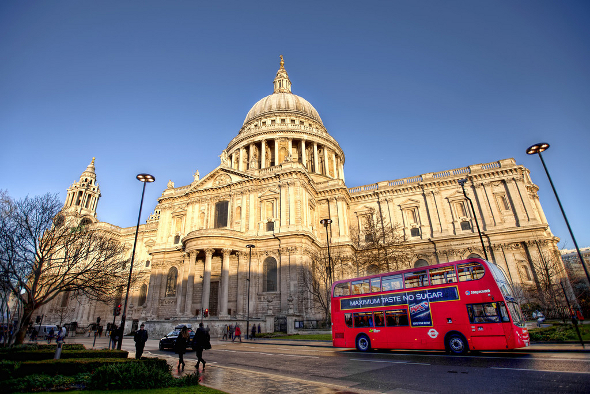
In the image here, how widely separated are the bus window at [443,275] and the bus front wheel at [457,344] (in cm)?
227

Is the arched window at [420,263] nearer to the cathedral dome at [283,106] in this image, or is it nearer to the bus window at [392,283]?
the bus window at [392,283]

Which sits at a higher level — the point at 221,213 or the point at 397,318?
the point at 221,213

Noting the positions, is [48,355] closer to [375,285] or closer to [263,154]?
[375,285]

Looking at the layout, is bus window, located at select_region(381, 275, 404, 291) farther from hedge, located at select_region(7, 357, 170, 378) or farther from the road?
hedge, located at select_region(7, 357, 170, 378)

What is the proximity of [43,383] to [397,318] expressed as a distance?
13534mm

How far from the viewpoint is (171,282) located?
39312 millimetres

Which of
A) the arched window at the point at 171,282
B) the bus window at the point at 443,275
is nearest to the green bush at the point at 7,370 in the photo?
the bus window at the point at 443,275

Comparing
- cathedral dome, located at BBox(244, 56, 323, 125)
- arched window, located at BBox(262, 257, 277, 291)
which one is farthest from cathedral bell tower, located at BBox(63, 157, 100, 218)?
arched window, located at BBox(262, 257, 277, 291)

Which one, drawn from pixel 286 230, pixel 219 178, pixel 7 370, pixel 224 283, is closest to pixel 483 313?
pixel 7 370

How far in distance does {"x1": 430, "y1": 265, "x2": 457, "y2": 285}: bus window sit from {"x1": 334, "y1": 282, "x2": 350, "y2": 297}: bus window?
4.85m

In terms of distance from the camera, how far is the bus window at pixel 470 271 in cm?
1376

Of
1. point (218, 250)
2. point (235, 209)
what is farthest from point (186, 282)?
point (235, 209)

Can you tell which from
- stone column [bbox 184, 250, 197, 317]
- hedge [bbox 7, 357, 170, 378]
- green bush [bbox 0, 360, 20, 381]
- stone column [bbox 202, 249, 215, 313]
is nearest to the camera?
green bush [bbox 0, 360, 20, 381]

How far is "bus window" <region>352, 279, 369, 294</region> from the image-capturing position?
56.7 feet
